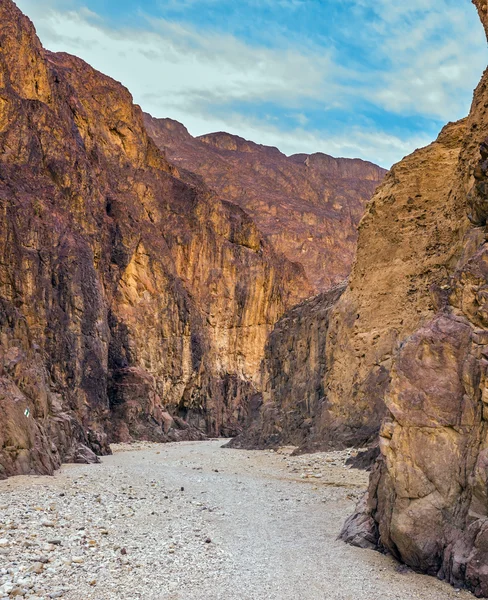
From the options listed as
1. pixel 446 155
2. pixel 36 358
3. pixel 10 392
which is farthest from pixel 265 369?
pixel 10 392

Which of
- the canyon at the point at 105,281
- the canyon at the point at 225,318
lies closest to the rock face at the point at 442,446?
the canyon at the point at 225,318

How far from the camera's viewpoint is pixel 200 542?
9914 millimetres

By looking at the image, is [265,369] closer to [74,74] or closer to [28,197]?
[28,197]

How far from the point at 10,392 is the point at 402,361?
13.0m

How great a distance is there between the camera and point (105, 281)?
183 feet

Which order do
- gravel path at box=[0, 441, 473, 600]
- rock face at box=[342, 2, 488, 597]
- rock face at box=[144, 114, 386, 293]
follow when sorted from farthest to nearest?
rock face at box=[144, 114, 386, 293]
rock face at box=[342, 2, 488, 597]
gravel path at box=[0, 441, 473, 600]

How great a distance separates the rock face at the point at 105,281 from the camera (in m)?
28.1

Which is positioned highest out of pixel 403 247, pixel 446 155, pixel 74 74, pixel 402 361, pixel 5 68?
pixel 74 74

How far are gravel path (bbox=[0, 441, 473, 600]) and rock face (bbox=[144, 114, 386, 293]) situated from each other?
9086cm

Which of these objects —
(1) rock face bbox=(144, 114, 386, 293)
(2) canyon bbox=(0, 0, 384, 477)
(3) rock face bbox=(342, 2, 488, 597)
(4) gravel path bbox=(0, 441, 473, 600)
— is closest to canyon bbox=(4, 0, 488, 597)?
(3) rock face bbox=(342, 2, 488, 597)

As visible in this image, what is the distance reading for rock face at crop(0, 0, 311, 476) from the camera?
2811cm

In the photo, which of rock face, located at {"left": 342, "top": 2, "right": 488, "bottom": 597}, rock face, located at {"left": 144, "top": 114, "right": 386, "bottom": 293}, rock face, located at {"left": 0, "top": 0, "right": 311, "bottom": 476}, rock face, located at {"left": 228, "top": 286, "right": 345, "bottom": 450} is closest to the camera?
rock face, located at {"left": 342, "top": 2, "right": 488, "bottom": 597}

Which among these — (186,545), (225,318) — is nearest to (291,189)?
(225,318)

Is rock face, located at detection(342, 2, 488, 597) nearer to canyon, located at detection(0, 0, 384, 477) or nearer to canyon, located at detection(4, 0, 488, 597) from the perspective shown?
canyon, located at detection(4, 0, 488, 597)
